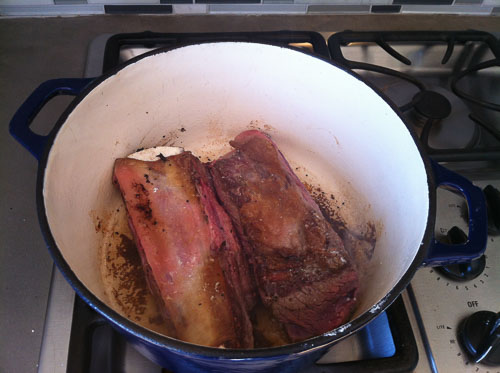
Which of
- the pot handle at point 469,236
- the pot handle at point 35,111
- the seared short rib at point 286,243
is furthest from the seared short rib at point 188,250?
the pot handle at point 469,236

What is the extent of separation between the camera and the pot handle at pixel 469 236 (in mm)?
713

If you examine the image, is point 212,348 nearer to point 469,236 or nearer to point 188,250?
point 188,250

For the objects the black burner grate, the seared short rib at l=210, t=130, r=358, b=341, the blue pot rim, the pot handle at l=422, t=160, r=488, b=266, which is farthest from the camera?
the black burner grate

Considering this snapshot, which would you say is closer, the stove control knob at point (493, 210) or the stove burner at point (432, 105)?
the stove control knob at point (493, 210)

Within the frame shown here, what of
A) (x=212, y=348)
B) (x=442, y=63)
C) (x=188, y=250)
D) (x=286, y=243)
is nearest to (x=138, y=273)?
(x=188, y=250)

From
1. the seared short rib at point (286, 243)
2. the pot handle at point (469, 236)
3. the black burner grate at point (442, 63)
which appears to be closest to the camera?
the pot handle at point (469, 236)

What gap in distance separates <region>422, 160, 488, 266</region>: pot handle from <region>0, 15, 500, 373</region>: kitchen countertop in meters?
0.75

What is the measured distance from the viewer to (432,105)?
1125 millimetres

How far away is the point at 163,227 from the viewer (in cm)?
88

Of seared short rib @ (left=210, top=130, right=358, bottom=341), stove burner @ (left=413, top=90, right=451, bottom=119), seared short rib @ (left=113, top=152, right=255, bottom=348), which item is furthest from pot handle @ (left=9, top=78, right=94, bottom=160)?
stove burner @ (left=413, top=90, right=451, bottom=119)

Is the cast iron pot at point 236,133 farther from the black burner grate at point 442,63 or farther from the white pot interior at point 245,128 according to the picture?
the black burner grate at point 442,63

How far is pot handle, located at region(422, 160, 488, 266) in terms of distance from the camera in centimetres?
71

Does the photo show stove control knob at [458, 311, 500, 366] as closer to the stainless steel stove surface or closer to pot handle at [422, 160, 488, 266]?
the stainless steel stove surface

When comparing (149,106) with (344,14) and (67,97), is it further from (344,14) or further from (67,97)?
(344,14)
